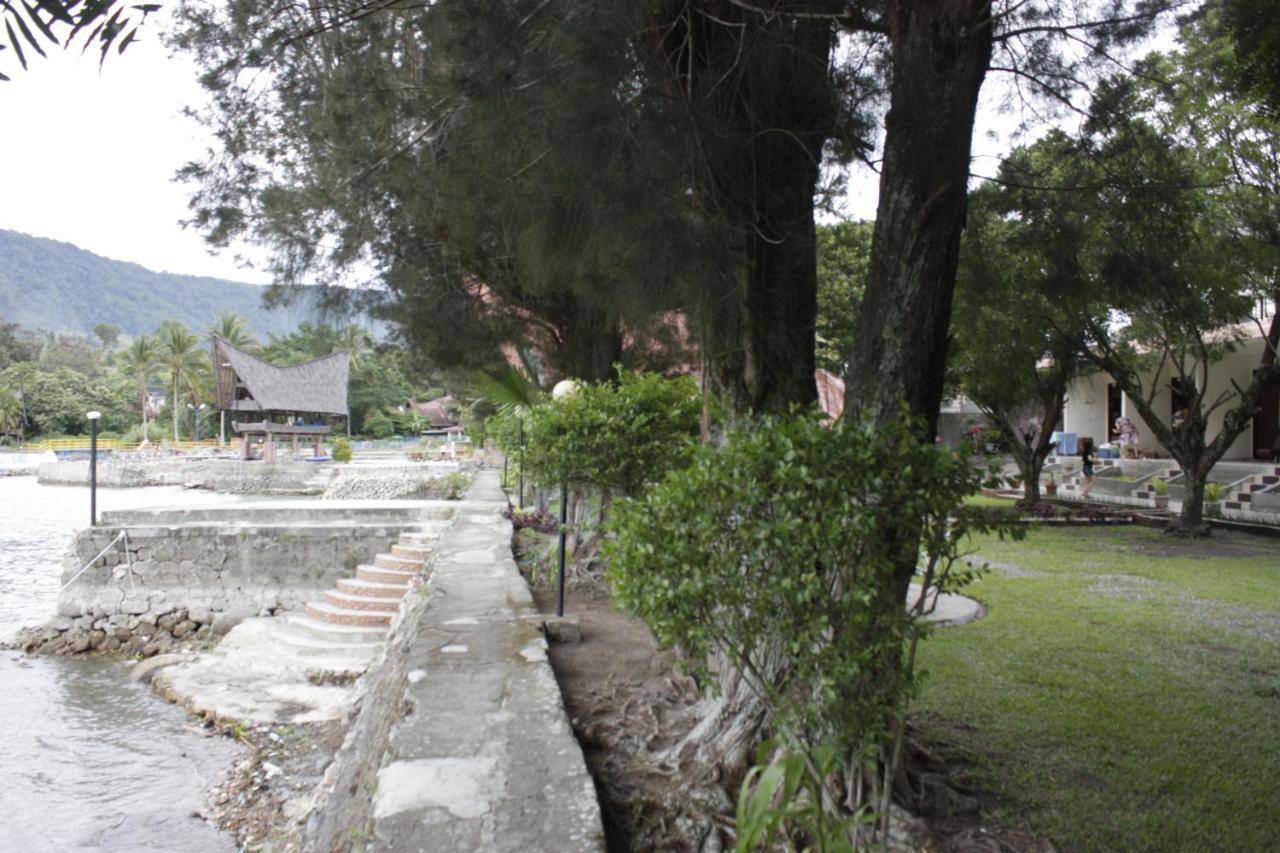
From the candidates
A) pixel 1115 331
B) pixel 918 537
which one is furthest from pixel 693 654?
pixel 1115 331

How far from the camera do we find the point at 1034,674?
17.4 feet

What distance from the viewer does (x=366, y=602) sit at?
998 cm

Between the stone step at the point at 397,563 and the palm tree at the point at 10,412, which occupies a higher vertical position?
the palm tree at the point at 10,412

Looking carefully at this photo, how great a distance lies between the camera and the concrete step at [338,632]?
9438 millimetres

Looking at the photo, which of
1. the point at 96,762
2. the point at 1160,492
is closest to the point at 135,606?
the point at 96,762

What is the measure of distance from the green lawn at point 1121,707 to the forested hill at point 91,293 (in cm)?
13252

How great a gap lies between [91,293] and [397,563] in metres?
161

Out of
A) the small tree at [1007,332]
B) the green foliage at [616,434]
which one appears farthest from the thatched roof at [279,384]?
the green foliage at [616,434]

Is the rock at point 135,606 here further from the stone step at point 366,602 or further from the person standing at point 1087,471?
the person standing at point 1087,471

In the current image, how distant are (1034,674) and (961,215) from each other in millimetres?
3370

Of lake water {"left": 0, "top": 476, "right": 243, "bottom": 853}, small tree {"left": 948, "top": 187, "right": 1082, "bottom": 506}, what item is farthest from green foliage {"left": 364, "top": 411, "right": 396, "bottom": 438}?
small tree {"left": 948, "top": 187, "right": 1082, "bottom": 506}

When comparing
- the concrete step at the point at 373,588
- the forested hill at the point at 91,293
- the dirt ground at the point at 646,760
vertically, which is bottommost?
the concrete step at the point at 373,588

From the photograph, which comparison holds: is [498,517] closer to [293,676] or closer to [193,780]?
[293,676]

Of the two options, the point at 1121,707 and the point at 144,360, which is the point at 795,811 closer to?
the point at 1121,707
